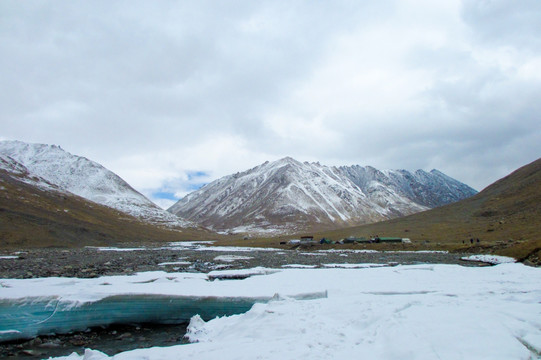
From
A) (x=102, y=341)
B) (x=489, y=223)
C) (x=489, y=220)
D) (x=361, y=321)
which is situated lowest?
(x=102, y=341)

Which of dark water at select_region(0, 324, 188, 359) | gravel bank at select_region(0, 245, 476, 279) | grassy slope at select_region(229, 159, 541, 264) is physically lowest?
dark water at select_region(0, 324, 188, 359)

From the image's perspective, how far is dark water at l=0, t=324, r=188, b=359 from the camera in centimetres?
916

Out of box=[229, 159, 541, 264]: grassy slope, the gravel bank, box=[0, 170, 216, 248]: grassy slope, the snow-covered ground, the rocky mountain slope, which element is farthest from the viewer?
box=[0, 170, 216, 248]: grassy slope

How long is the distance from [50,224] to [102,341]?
289 feet

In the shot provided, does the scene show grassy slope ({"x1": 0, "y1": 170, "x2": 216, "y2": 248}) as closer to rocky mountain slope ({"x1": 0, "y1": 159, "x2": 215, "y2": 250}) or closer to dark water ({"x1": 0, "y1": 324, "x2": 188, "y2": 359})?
rocky mountain slope ({"x1": 0, "y1": 159, "x2": 215, "y2": 250})

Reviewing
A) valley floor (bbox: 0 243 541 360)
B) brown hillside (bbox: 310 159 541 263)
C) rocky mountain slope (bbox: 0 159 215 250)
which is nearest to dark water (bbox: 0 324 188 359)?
valley floor (bbox: 0 243 541 360)

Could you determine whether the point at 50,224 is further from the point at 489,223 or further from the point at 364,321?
the point at 489,223

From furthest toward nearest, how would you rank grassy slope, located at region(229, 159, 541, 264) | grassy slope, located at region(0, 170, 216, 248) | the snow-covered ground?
grassy slope, located at region(0, 170, 216, 248) → grassy slope, located at region(229, 159, 541, 264) → the snow-covered ground

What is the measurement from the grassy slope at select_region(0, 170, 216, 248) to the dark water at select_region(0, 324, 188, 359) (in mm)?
68089

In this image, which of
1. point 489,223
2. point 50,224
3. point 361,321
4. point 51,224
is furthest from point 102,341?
point 51,224

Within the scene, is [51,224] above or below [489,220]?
above

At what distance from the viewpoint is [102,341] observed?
33.4 ft

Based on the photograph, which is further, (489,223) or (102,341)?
(489,223)

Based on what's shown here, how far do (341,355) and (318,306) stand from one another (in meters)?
4.09
